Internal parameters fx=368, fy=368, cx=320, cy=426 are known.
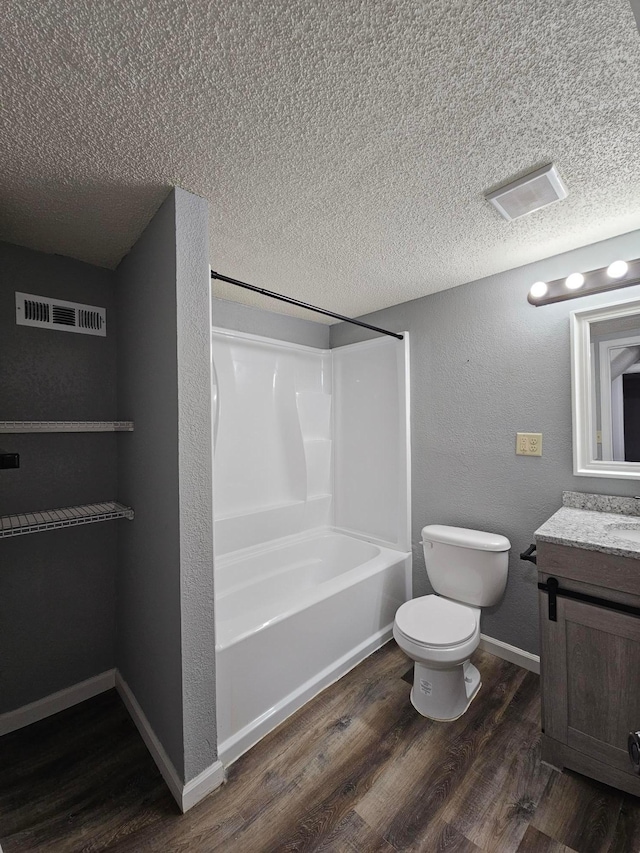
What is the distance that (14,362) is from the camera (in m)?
1.74

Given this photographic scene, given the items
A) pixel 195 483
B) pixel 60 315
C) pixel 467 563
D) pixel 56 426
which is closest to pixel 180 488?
pixel 195 483

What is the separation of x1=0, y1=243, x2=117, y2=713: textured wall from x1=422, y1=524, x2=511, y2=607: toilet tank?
1841mm

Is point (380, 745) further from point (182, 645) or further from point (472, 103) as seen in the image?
point (472, 103)

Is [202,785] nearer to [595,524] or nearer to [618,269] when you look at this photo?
[595,524]

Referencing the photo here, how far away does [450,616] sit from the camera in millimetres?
1890

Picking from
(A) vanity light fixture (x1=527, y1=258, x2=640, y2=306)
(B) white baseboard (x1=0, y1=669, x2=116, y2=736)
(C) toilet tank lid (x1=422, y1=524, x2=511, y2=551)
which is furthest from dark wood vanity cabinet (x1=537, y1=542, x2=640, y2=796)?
(B) white baseboard (x1=0, y1=669, x2=116, y2=736)

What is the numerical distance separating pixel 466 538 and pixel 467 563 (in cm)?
14

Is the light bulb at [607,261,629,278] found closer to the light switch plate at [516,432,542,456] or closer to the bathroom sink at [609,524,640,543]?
the light switch plate at [516,432,542,456]

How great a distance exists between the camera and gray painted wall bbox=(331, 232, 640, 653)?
194cm

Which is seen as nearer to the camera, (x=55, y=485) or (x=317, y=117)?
(x=317, y=117)

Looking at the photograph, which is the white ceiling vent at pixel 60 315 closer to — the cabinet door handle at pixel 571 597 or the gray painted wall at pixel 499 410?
the gray painted wall at pixel 499 410

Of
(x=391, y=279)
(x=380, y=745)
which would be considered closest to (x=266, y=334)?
(x=391, y=279)

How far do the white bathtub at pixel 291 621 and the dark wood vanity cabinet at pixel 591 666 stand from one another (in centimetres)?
97

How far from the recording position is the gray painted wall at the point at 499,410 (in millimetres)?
1939
